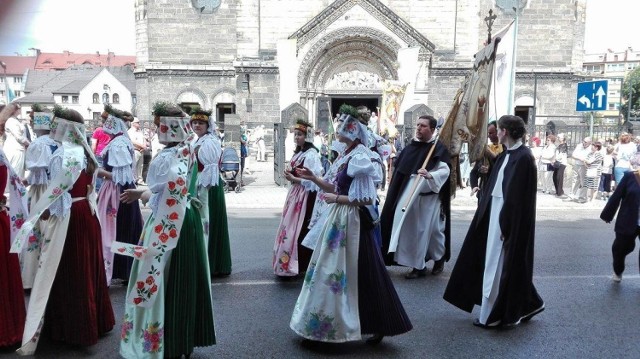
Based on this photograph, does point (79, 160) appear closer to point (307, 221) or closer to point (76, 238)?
point (76, 238)

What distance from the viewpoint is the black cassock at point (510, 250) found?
492cm

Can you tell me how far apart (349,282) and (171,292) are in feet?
4.73

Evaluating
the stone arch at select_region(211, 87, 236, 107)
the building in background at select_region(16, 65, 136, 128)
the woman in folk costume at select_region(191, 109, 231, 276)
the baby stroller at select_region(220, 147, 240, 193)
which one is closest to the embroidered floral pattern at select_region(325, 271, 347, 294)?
the woman in folk costume at select_region(191, 109, 231, 276)

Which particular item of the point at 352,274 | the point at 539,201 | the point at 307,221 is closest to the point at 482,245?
the point at 352,274

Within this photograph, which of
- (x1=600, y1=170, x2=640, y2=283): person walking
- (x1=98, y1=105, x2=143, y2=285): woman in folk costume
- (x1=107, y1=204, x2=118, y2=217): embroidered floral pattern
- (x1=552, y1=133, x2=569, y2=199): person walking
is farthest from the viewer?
(x1=552, y1=133, x2=569, y2=199): person walking

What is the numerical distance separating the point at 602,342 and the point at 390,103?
41.4 feet

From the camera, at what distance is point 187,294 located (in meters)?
4.04

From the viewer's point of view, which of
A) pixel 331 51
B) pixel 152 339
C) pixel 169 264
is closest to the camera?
pixel 152 339

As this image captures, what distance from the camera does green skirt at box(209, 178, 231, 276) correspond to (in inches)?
257

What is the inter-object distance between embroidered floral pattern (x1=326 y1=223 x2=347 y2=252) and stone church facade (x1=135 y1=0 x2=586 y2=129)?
66.4 feet

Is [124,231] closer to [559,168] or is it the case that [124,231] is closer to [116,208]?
[116,208]

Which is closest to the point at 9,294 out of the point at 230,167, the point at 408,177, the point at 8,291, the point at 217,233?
the point at 8,291

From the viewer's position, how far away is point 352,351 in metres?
4.55

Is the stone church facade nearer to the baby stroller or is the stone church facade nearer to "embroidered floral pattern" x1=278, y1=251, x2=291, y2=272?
the baby stroller
